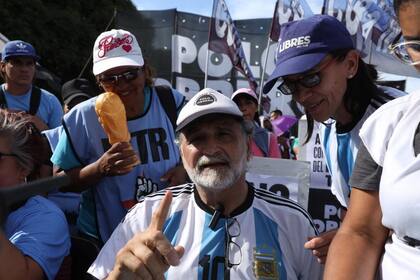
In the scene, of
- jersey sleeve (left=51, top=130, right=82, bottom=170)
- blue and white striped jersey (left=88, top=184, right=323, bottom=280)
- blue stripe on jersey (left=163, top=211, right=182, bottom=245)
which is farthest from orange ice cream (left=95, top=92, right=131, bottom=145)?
blue stripe on jersey (left=163, top=211, right=182, bottom=245)

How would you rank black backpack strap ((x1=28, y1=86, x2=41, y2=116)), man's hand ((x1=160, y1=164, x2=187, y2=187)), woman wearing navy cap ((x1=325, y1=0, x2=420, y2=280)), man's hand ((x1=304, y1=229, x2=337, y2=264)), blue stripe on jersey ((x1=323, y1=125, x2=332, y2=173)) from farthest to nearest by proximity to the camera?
1. black backpack strap ((x1=28, y1=86, x2=41, y2=116))
2. man's hand ((x1=160, y1=164, x2=187, y2=187))
3. blue stripe on jersey ((x1=323, y1=125, x2=332, y2=173))
4. man's hand ((x1=304, y1=229, x2=337, y2=264))
5. woman wearing navy cap ((x1=325, y1=0, x2=420, y2=280))

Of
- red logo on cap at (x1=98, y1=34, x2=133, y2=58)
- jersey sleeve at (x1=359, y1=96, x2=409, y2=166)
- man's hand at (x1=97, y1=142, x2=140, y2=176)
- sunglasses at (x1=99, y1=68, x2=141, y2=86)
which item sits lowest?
man's hand at (x1=97, y1=142, x2=140, y2=176)

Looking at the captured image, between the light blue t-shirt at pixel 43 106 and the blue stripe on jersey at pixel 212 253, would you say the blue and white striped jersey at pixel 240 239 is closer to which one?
the blue stripe on jersey at pixel 212 253

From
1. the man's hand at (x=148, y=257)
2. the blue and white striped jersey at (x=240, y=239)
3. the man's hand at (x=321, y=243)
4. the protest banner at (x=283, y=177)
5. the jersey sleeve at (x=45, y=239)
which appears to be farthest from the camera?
the protest banner at (x=283, y=177)

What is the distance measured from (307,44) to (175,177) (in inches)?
40.1

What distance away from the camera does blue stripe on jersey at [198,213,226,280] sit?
203 cm

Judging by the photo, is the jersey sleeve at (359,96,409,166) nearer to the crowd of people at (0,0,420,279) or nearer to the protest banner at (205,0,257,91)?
the crowd of people at (0,0,420,279)

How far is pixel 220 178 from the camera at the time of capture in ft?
6.98

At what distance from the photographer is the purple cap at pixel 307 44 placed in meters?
2.15

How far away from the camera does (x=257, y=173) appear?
3.69 meters

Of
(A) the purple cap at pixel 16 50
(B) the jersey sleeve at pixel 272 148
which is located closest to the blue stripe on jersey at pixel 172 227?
(B) the jersey sleeve at pixel 272 148

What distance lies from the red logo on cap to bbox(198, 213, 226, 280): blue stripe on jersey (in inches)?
49.6

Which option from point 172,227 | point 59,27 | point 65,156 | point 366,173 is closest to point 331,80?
point 366,173

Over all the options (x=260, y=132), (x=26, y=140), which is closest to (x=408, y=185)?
(x=26, y=140)
